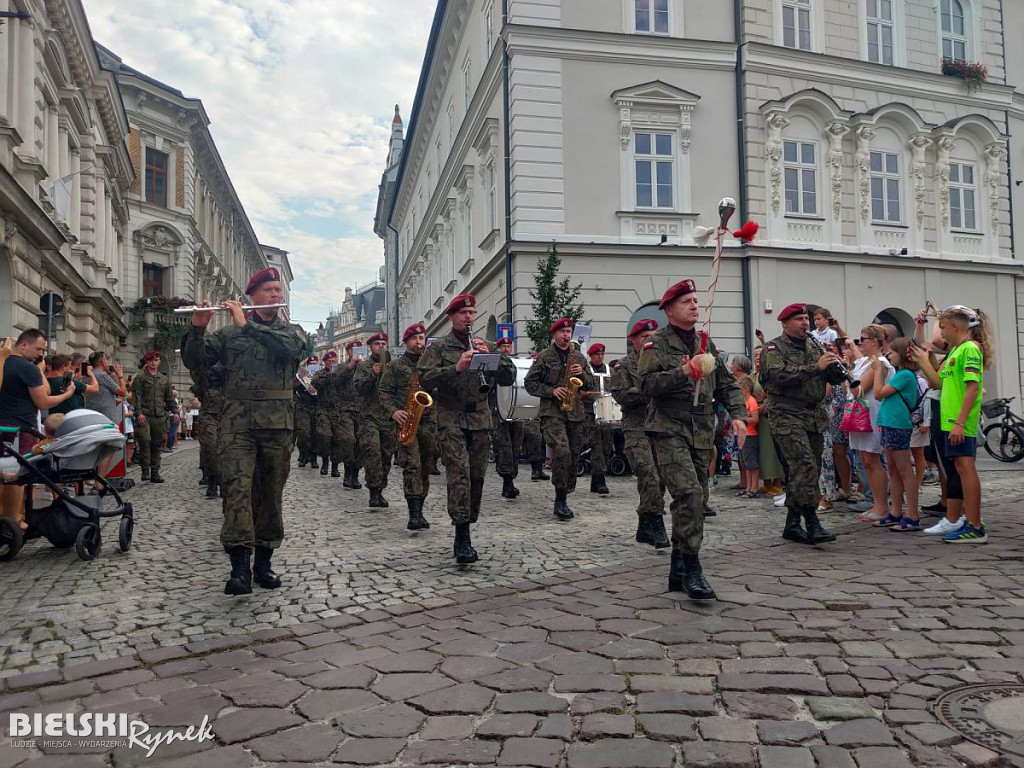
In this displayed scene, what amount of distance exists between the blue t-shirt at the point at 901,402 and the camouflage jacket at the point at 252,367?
527 cm

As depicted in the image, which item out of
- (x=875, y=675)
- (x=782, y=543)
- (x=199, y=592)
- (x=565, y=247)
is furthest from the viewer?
(x=565, y=247)

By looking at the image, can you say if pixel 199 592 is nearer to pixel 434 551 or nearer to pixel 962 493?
pixel 434 551

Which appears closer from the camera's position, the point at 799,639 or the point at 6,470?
the point at 799,639

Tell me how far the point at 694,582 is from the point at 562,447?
4.05 metres

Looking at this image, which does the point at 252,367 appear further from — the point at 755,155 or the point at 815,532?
the point at 755,155

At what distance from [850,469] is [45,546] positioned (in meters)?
8.36

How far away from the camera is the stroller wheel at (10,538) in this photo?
6.55 meters

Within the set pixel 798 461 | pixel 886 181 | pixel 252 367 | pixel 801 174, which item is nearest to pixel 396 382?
pixel 252 367

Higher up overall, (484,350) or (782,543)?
(484,350)

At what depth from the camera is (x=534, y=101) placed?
67.6 feet

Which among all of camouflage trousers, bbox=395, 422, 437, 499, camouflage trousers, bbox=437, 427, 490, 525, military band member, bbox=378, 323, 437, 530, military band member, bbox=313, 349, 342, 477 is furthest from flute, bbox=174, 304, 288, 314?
military band member, bbox=313, 349, 342, 477

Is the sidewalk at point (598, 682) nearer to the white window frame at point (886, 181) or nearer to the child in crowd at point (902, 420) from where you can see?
the child in crowd at point (902, 420)

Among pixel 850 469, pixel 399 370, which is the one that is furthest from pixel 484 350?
pixel 850 469

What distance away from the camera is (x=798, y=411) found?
690 centimetres
